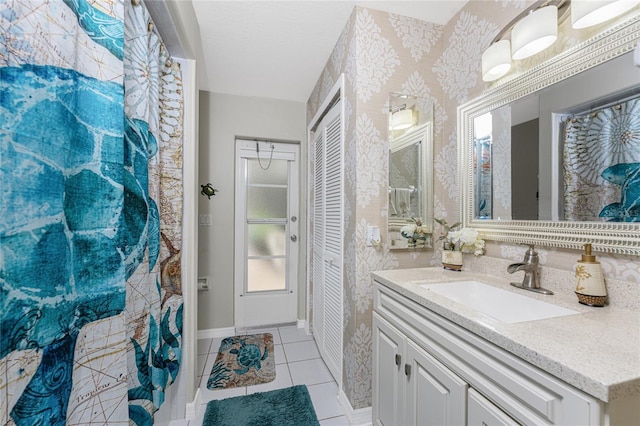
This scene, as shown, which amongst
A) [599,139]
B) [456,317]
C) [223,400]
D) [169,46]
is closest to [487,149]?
[599,139]

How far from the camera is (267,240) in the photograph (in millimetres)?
2910

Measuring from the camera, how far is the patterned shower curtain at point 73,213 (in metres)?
0.53

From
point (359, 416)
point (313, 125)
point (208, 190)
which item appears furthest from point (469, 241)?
point (208, 190)

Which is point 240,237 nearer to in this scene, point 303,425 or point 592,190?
point 303,425

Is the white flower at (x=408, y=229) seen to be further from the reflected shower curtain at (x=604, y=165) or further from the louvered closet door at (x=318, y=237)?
the louvered closet door at (x=318, y=237)

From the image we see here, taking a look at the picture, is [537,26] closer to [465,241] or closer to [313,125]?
[465,241]

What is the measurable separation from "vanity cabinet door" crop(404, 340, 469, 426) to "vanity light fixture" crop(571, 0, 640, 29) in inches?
52.2

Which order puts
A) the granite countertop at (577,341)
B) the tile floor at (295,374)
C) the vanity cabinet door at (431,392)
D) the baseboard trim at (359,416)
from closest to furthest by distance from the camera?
the granite countertop at (577,341)
the vanity cabinet door at (431,392)
the baseboard trim at (359,416)
the tile floor at (295,374)

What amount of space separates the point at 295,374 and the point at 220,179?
1.94 metres

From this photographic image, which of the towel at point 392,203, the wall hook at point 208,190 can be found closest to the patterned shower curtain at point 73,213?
the towel at point 392,203

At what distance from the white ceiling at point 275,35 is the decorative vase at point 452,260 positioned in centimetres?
145

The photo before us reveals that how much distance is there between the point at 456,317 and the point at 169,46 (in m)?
1.93

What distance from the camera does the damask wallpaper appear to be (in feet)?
4.98

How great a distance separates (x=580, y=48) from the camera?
0.97 metres
